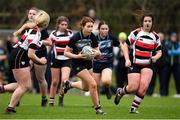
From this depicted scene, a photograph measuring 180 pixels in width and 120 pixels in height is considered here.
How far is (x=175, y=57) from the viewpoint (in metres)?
26.2

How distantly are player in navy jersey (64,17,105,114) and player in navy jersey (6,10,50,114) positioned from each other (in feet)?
2.45

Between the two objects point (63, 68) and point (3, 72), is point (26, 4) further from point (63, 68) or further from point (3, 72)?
point (63, 68)

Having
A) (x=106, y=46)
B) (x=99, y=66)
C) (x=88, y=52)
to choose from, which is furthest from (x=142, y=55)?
(x=99, y=66)

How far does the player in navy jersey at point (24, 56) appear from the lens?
15.1 meters

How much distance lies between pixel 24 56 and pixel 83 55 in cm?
124

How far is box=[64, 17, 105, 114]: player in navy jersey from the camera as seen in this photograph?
599 inches

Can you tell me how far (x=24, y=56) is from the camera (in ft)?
50.3

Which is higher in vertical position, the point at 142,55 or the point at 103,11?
the point at 142,55

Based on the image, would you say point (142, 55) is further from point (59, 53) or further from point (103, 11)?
point (103, 11)

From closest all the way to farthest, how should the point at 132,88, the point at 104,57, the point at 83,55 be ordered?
1. the point at 83,55
2. the point at 132,88
3. the point at 104,57

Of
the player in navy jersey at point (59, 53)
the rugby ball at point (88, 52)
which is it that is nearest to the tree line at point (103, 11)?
the player in navy jersey at point (59, 53)

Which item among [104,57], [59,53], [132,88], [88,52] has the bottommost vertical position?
→ [132,88]

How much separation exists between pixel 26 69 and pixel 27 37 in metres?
0.67

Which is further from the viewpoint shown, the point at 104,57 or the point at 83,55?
the point at 104,57
